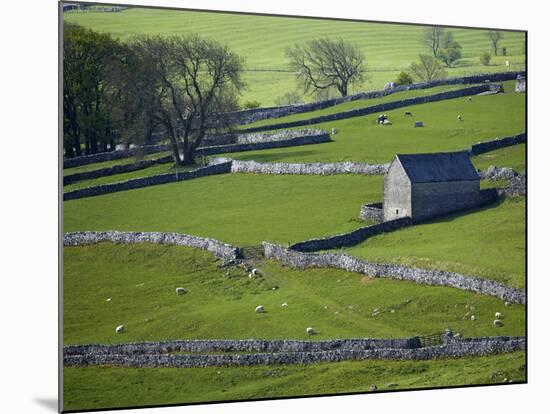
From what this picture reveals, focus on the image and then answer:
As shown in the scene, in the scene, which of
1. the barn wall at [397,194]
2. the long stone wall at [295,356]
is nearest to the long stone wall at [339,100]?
the barn wall at [397,194]

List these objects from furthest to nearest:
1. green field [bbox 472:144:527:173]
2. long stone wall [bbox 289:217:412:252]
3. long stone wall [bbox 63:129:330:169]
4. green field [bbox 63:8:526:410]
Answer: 1. green field [bbox 472:144:527:173]
2. long stone wall [bbox 289:217:412:252]
3. long stone wall [bbox 63:129:330:169]
4. green field [bbox 63:8:526:410]

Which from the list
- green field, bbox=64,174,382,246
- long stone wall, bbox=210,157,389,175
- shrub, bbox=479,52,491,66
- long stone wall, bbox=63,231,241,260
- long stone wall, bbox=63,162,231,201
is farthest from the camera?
long stone wall, bbox=210,157,389,175

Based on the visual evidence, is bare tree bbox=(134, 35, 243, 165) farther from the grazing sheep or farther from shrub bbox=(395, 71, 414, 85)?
the grazing sheep

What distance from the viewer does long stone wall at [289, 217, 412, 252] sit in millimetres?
32125

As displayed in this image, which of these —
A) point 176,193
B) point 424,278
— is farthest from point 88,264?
point 424,278


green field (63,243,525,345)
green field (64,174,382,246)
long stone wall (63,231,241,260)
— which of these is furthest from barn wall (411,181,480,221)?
long stone wall (63,231,241,260)

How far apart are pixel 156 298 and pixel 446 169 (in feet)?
29.1

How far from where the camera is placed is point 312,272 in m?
31.2

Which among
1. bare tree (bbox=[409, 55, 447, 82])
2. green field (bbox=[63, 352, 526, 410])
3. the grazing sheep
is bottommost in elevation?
green field (bbox=[63, 352, 526, 410])

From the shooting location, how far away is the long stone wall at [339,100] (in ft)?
110

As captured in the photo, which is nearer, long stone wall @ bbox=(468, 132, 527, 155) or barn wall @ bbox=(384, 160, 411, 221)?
long stone wall @ bbox=(468, 132, 527, 155)

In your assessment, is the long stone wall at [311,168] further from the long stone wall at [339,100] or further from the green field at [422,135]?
the long stone wall at [339,100]

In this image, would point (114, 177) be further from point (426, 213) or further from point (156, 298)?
point (426, 213)

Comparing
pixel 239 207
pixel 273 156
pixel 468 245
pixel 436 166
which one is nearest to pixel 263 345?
pixel 239 207
